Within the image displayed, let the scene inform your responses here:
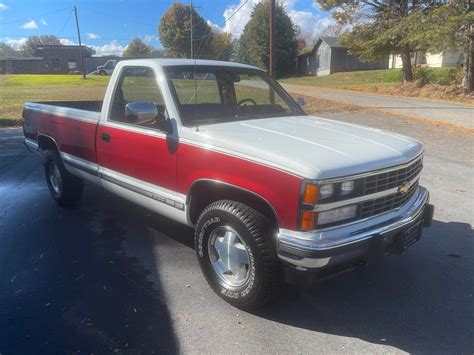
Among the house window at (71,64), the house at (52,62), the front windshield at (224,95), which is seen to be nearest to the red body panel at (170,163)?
the front windshield at (224,95)

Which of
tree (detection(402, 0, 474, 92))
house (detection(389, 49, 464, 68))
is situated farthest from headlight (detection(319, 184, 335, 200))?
house (detection(389, 49, 464, 68))

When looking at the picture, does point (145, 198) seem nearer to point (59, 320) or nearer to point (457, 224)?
point (59, 320)

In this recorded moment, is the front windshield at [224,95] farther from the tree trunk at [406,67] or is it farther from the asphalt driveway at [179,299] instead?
the tree trunk at [406,67]

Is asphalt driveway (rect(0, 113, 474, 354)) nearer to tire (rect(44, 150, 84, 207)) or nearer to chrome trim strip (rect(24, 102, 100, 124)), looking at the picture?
tire (rect(44, 150, 84, 207))

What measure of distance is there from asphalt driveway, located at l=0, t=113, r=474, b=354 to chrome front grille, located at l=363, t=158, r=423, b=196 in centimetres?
99

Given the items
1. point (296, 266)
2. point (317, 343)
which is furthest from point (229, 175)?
point (317, 343)

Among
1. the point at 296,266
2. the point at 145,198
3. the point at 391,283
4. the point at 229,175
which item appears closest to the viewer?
the point at 296,266

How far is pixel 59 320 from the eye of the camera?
3137 mm

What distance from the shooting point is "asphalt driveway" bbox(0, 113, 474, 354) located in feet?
9.57

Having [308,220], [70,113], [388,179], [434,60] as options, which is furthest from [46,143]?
[434,60]

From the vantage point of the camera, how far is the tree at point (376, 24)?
25469 millimetres

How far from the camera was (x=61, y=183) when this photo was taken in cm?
555

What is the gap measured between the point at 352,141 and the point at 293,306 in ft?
4.59

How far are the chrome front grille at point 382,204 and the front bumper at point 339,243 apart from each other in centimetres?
5
